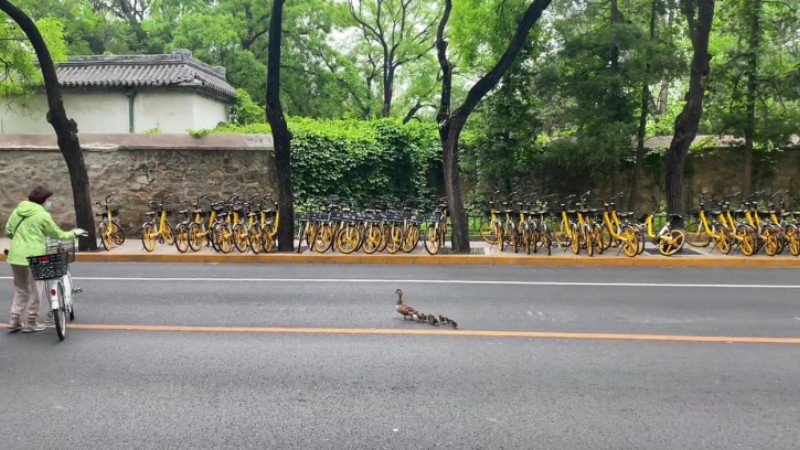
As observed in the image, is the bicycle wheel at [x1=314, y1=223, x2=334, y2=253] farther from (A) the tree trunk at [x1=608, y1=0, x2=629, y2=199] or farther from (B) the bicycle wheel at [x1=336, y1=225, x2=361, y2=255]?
(A) the tree trunk at [x1=608, y1=0, x2=629, y2=199]

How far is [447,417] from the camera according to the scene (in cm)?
476

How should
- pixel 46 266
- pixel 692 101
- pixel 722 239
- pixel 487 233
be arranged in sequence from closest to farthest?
pixel 46 266 → pixel 722 239 → pixel 692 101 → pixel 487 233

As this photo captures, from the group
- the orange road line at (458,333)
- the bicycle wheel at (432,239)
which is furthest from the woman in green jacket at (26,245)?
the bicycle wheel at (432,239)

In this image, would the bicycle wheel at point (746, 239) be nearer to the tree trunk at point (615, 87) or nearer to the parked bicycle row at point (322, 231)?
the tree trunk at point (615, 87)

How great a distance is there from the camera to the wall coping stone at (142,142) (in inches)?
690

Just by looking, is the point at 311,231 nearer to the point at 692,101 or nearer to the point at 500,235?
the point at 500,235

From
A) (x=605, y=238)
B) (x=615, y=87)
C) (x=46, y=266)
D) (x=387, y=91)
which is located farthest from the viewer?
(x=387, y=91)

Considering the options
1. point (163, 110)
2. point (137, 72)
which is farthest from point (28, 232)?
point (137, 72)

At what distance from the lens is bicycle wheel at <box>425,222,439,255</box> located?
45.8 feet

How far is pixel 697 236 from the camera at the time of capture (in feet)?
49.7

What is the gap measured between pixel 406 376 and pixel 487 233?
10.8 m

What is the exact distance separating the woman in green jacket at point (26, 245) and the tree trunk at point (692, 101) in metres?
12.8

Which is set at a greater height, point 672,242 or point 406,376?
point 672,242

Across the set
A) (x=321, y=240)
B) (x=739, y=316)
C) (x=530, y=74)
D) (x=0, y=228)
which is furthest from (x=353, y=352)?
(x=0, y=228)
